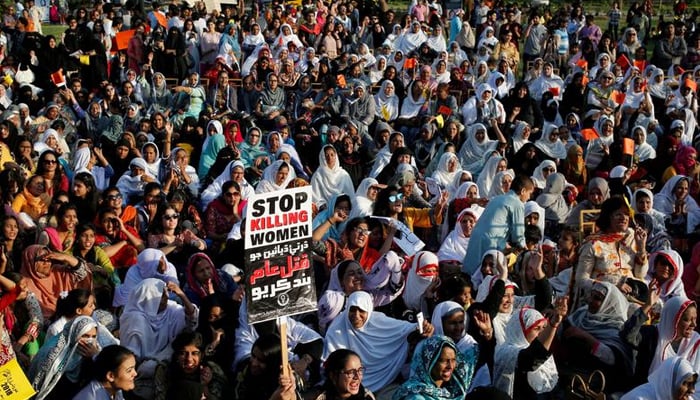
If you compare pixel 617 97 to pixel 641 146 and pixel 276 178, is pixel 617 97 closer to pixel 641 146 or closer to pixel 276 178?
pixel 641 146

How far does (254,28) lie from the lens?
48.3 feet

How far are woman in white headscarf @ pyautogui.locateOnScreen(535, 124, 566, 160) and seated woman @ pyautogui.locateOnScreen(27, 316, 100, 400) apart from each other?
22.7 ft

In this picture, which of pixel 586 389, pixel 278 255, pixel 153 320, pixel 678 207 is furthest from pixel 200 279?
pixel 678 207

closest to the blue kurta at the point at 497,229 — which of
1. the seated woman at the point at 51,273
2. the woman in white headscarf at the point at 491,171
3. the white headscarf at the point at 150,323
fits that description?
the woman in white headscarf at the point at 491,171

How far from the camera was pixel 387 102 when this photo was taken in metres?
12.3

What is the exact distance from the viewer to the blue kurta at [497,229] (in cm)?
702

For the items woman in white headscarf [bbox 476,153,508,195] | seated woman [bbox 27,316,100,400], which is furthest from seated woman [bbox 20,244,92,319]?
woman in white headscarf [bbox 476,153,508,195]

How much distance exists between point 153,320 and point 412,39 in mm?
10516

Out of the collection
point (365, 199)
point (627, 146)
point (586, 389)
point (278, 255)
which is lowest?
point (627, 146)

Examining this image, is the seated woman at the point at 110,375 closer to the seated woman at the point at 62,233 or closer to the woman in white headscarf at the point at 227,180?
the seated woman at the point at 62,233

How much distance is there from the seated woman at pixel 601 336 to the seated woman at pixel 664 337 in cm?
8

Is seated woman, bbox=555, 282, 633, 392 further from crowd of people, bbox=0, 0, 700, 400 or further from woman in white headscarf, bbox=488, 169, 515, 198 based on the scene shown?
woman in white headscarf, bbox=488, 169, 515, 198

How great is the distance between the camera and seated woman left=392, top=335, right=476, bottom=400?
4.55m

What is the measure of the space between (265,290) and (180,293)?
1761 mm
